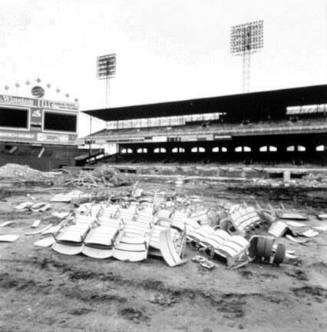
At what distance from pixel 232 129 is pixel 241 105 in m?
5.17

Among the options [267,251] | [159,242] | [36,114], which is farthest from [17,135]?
[267,251]

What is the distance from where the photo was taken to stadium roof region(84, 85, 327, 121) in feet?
112

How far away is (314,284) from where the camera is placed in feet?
16.9

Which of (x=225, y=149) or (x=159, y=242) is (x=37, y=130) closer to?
(x=225, y=149)

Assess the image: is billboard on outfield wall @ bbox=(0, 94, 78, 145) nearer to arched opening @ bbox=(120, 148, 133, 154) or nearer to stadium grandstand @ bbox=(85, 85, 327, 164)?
stadium grandstand @ bbox=(85, 85, 327, 164)

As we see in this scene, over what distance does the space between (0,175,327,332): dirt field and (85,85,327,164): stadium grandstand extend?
30457 millimetres

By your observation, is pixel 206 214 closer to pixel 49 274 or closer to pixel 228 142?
pixel 49 274

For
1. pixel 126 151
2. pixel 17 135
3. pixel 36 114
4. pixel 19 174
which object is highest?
pixel 36 114

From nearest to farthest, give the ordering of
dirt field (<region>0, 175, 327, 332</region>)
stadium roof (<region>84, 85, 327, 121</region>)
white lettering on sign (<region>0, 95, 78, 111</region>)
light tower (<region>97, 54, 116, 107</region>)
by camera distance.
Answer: dirt field (<region>0, 175, 327, 332</region>)
stadium roof (<region>84, 85, 327, 121</region>)
white lettering on sign (<region>0, 95, 78, 111</region>)
light tower (<region>97, 54, 116, 107</region>)

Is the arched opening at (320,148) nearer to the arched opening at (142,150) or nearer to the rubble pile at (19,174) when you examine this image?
the arched opening at (142,150)

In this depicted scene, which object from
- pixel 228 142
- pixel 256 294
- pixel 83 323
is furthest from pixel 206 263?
pixel 228 142

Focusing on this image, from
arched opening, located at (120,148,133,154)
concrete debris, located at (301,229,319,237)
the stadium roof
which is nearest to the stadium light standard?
the stadium roof

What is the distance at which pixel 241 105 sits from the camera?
39.5 m

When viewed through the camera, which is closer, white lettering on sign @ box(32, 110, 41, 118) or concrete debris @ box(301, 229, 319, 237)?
concrete debris @ box(301, 229, 319, 237)
